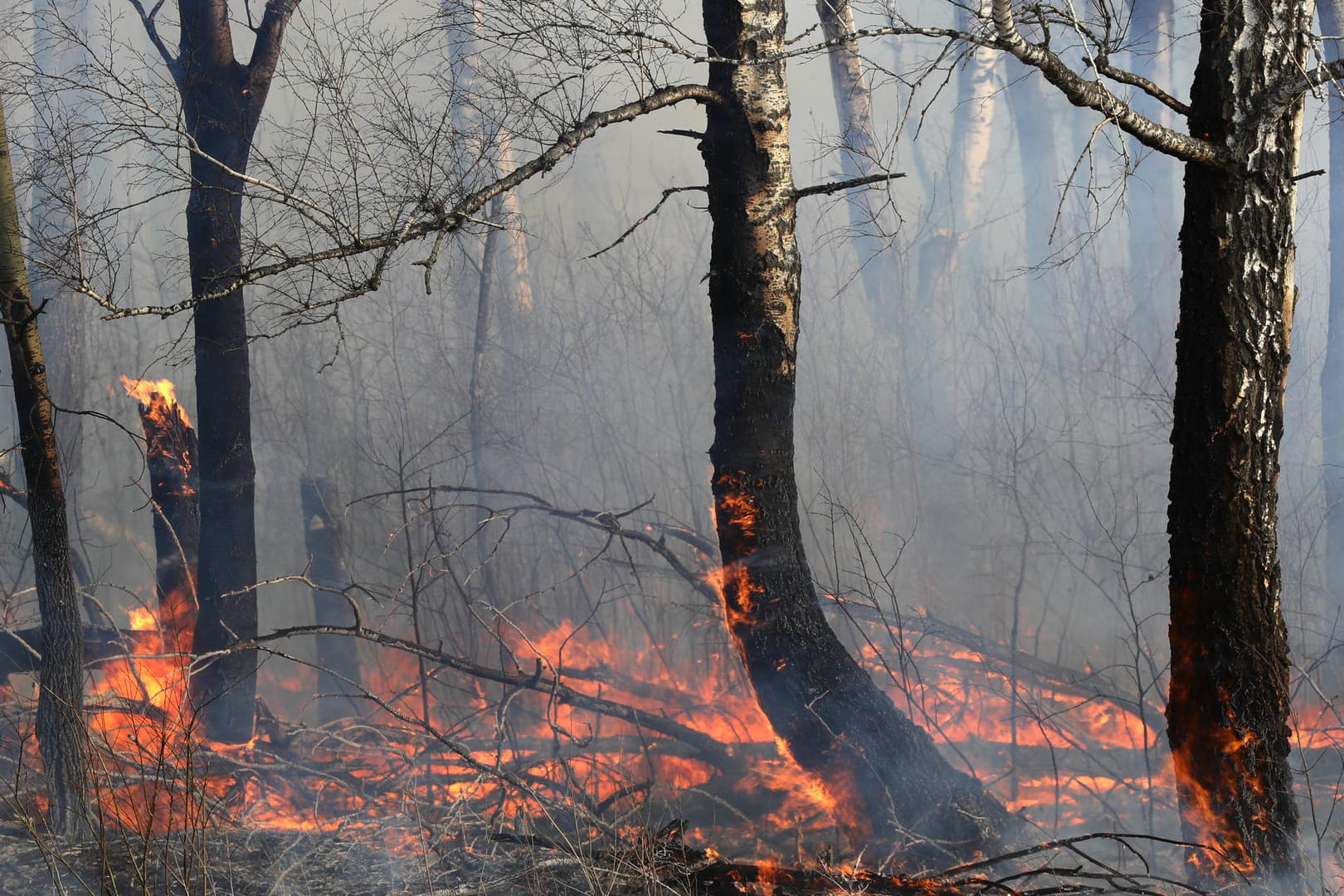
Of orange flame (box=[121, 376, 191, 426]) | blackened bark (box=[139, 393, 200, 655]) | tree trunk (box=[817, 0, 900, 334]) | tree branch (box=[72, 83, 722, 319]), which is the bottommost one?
blackened bark (box=[139, 393, 200, 655])

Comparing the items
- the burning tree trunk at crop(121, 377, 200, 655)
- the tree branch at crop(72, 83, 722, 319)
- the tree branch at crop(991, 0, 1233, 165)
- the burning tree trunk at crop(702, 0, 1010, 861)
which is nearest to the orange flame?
the burning tree trunk at crop(121, 377, 200, 655)

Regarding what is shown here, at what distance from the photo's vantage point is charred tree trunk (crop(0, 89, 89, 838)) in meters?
4.12

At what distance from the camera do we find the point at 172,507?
20.0ft

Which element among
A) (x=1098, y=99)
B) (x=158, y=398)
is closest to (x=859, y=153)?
(x=1098, y=99)

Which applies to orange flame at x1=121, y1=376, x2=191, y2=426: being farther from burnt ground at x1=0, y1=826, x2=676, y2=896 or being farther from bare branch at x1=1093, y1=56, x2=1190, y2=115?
bare branch at x1=1093, y1=56, x2=1190, y2=115

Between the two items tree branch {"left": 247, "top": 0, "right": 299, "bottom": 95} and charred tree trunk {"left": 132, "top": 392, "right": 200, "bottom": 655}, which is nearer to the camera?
tree branch {"left": 247, "top": 0, "right": 299, "bottom": 95}

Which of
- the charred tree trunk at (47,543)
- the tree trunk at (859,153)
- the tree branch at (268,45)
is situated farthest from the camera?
the tree trunk at (859,153)

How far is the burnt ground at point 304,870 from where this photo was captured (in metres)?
3.27

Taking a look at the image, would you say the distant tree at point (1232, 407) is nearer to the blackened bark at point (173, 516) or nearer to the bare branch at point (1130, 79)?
the bare branch at point (1130, 79)

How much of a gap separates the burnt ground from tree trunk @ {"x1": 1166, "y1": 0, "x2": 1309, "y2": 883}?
6.14ft

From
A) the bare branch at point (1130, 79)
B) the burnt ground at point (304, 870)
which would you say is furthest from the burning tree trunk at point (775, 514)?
the bare branch at point (1130, 79)

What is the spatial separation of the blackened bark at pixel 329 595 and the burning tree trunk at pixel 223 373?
218cm

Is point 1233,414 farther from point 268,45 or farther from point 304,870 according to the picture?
point 268,45

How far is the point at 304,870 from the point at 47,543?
6.32 ft
